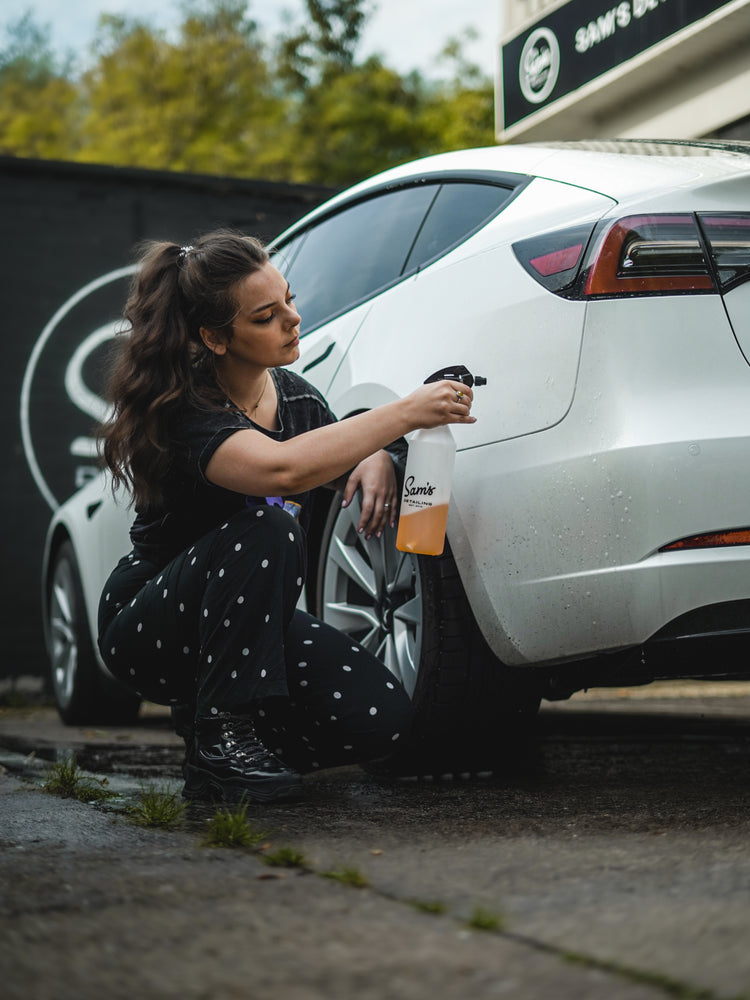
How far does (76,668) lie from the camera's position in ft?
16.4

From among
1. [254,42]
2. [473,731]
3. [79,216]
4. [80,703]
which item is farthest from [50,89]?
[473,731]

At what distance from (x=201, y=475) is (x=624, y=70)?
220 inches

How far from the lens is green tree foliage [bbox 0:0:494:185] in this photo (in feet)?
98.8

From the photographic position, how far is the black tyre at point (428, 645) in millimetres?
2689

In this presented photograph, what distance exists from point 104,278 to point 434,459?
15.9ft

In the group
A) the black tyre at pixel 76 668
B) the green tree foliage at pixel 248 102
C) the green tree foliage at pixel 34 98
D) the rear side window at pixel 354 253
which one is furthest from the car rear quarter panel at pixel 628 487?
the green tree foliage at pixel 34 98

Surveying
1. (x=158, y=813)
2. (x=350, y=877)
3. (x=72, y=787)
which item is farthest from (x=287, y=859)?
(x=72, y=787)

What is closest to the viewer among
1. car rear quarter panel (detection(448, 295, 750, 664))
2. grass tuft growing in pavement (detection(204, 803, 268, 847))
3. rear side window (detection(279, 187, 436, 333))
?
grass tuft growing in pavement (detection(204, 803, 268, 847))

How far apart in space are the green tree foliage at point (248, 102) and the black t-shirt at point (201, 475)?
88.6 ft

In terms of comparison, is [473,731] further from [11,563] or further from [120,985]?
[11,563]

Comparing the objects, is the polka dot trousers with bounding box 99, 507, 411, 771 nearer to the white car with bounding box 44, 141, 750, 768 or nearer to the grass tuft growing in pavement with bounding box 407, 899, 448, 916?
the white car with bounding box 44, 141, 750, 768

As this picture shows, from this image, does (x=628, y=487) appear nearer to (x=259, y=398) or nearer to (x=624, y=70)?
(x=259, y=398)

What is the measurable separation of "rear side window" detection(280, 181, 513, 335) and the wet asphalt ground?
1258 millimetres

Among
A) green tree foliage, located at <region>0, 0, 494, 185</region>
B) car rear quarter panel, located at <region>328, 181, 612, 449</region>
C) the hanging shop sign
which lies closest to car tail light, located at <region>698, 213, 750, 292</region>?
car rear quarter panel, located at <region>328, 181, 612, 449</region>
